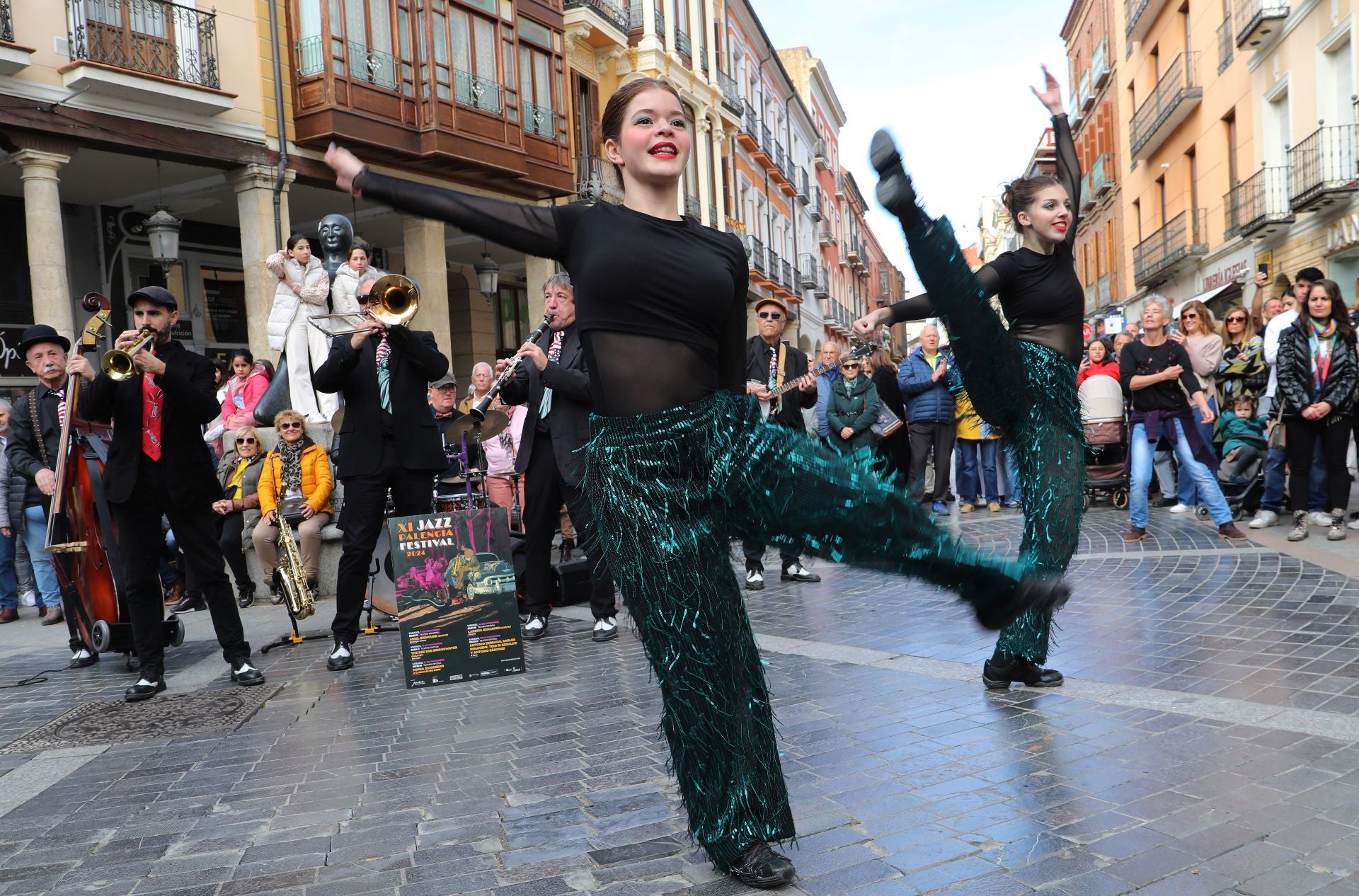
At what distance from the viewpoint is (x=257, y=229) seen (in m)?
16.6

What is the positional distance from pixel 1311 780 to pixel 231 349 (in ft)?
62.5

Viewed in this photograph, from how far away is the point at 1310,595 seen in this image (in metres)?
6.20

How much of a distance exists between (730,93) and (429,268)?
62.7 ft

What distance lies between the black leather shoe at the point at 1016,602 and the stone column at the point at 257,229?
15.3 m

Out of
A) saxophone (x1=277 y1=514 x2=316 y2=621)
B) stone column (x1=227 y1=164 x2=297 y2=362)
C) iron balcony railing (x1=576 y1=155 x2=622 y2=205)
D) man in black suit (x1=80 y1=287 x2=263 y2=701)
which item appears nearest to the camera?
man in black suit (x1=80 y1=287 x2=263 y2=701)

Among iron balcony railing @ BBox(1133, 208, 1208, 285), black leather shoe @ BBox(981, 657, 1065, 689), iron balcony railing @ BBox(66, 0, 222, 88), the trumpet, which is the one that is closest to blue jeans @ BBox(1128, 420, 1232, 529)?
black leather shoe @ BBox(981, 657, 1065, 689)

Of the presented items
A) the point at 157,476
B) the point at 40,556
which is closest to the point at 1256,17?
the point at 40,556

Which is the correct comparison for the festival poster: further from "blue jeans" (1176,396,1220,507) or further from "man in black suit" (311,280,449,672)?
"blue jeans" (1176,396,1220,507)

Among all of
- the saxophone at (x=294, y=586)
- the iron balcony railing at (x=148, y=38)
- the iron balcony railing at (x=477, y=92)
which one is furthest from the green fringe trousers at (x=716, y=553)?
the iron balcony railing at (x=477, y=92)

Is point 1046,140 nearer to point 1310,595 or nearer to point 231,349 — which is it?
point 231,349

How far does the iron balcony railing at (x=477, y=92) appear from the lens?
1903cm

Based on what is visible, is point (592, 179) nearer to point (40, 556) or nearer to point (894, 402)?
point (894, 402)

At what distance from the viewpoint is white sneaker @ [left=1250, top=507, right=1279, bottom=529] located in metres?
9.35

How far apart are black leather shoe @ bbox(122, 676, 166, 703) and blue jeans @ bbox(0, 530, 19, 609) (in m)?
4.65
